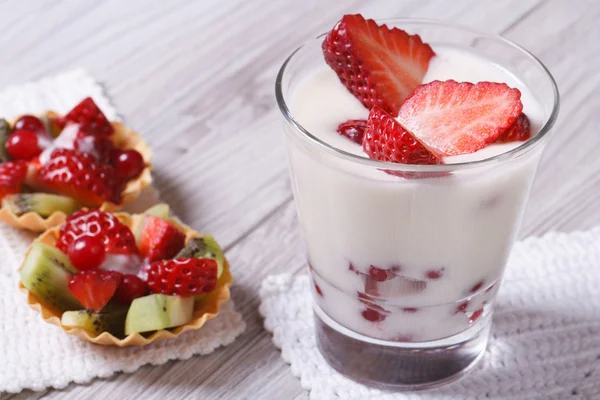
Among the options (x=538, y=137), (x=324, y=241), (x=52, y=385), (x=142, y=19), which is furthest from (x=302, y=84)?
(x=142, y=19)

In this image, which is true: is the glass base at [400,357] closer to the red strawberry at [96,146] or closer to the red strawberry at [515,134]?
Result: the red strawberry at [515,134]

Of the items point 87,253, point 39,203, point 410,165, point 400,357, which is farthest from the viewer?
point 39,203

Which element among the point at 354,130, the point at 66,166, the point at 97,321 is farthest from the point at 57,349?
the point at 354,130

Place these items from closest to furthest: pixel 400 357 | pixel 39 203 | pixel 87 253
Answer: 1. pixel 400 357
2. pixel 87 253
3. pixel 39 203

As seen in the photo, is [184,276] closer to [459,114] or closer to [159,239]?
[159,239]

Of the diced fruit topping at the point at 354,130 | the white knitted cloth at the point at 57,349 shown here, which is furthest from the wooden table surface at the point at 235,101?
the diced fruit topping at the point at 354,130
